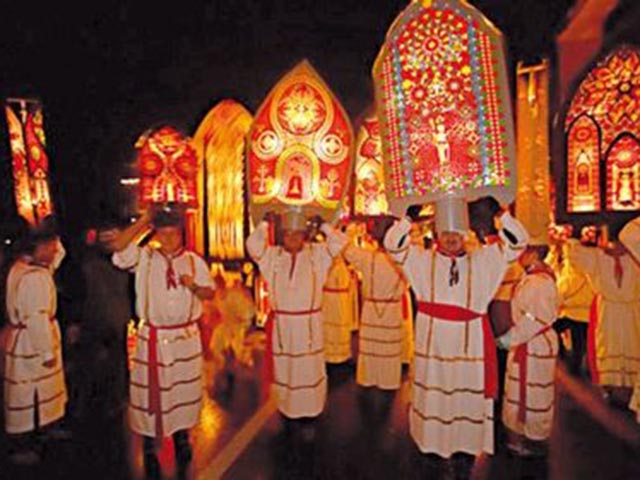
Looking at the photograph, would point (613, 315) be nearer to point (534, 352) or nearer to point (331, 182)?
point (534, 352)

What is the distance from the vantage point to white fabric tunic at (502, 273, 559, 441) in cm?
408

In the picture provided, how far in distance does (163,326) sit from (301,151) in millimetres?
1727

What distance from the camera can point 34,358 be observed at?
4344 millimetres

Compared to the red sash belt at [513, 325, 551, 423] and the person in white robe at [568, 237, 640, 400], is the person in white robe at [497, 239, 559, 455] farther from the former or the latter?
the person in white robe at [568, 237, 640, 400]

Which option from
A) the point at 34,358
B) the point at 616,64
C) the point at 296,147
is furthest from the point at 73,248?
the point at 616,64

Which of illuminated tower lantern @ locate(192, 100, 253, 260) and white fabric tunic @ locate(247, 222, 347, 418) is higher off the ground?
illuminated tower lantern @ locate(192, 100, 253, 260)

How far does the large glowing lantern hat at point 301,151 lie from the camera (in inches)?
183

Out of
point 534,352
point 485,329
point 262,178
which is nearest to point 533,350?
point 534,352

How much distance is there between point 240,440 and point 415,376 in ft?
5.17

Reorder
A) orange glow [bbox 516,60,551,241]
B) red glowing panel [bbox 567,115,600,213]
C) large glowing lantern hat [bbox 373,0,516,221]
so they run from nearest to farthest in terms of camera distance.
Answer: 1. large glowing lantern hat [bbox 373,0,516,221]
2. orange glow [bbox 516,60,551,241]
3. red glowing panel [bbox 567,115,600,213]

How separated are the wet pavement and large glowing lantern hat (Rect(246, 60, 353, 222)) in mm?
1749

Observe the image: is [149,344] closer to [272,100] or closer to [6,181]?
[272,100]

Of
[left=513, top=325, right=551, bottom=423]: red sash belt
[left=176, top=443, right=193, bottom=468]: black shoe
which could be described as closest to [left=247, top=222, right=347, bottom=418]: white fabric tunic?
[left=176, top=443, right=193, bottom=468]: black shoe

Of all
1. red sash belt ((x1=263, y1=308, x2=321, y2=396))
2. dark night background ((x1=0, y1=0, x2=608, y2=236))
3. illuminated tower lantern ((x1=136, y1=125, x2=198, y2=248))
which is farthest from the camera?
dark night background ((x1=0, y1=0, x2=608, y2=236))
